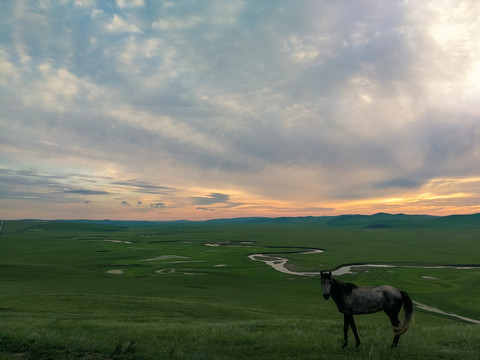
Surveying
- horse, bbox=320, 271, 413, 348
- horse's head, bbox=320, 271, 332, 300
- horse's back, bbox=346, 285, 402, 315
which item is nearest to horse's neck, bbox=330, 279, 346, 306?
horse, bbox=320, 271, 413, 348

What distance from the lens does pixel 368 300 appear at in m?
11.9

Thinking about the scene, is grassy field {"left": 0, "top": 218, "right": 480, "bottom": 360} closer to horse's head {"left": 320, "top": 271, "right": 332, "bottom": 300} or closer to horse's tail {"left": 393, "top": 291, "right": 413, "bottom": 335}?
horse's tail {"left": 393, "top": 291, "right": 413, "bottom": 335}

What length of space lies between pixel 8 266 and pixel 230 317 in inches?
2892

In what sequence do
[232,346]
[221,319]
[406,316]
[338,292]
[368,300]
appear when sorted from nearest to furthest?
[406,316] < [368,300] < [338,292] < [232,346] < [221,319]

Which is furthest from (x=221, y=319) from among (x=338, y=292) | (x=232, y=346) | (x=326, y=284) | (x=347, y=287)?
(x=326, y=284)

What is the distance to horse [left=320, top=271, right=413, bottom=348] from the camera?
464 inches

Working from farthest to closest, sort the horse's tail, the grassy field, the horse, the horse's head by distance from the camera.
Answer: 1. the grassy field
2. the horse
3. the horse's head
4. the horse's tail

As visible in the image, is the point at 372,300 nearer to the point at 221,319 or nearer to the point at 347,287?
the point at 347,287

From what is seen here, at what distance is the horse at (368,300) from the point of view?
11789 mm

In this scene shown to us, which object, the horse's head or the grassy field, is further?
the grassy field

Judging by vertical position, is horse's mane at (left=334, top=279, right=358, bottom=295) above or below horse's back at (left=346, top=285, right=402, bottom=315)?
above

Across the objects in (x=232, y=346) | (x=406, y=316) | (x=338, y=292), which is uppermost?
(x=338, y=292)

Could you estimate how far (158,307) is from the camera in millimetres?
32625

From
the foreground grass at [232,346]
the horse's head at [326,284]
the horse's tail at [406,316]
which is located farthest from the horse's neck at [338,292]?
the horse's tail at [406,316]
